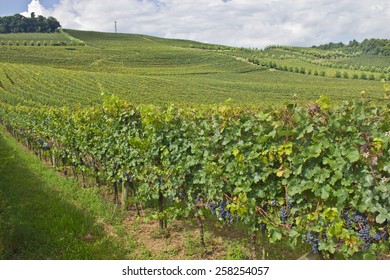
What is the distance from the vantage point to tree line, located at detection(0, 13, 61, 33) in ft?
461

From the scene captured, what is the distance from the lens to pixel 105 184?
11148 mm

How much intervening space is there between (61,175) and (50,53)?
91.3m

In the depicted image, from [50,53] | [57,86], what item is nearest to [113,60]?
[50,53]

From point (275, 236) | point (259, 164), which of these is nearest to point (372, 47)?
point (259, 164)

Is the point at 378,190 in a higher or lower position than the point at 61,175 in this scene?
higher

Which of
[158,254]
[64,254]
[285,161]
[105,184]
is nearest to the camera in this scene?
[285,161]

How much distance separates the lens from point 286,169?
467cm

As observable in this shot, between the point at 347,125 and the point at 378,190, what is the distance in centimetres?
80

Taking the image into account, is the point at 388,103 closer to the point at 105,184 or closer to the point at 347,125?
the point at 347,125

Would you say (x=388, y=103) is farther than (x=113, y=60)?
No

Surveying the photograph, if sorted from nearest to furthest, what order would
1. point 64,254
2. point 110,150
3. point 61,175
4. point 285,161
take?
point 285,161, point 64,254, point 110,150, point 61,175

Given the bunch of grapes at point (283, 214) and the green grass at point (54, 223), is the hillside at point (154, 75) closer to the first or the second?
the green grass at point (54, 223)

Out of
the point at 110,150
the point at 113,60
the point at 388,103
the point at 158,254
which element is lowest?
the point at 158,254

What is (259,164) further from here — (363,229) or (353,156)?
(363,229)
